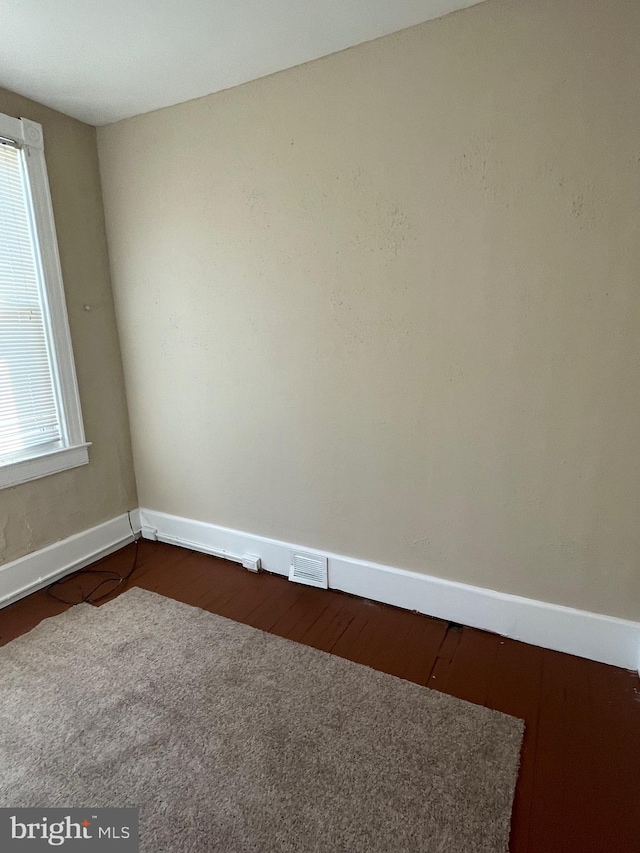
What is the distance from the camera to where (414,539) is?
2.11 meters

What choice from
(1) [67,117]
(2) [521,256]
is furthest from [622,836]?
(1) [67,117]

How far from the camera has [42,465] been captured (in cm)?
242

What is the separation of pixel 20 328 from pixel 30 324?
6 cm

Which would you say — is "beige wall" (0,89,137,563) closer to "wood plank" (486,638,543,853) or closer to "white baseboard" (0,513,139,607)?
"white baseboard" (0,513,139,607)

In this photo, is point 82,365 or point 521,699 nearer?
point 521,699

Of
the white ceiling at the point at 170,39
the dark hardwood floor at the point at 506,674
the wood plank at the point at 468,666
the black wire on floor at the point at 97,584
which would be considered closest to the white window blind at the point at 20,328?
the white ceiling at the point at 170,39

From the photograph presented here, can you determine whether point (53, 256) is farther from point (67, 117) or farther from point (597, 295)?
point (597, 295)

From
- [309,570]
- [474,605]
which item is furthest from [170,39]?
[474,605]

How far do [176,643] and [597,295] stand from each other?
2170 millimetres

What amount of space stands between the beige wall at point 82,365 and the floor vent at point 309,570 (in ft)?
4.11

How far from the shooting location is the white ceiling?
161 centimetres

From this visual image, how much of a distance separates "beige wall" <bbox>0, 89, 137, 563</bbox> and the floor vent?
125 cm

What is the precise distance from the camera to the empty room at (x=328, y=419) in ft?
4.56

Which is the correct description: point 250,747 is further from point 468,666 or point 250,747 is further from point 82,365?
point 82,365
